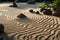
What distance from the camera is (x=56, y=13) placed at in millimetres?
12570

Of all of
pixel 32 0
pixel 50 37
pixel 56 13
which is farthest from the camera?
pixel 32 0

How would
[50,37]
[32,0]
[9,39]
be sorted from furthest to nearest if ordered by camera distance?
1. [32,0]
2. [50,37]
3. [9,39]

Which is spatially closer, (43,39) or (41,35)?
(43,39)

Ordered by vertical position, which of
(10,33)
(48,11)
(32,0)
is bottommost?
(32,0)

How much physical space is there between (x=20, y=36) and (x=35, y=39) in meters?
0.62

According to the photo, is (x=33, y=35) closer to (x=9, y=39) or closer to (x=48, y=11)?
(x=9, y=39)

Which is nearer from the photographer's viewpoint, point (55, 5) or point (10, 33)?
point (10, 33)

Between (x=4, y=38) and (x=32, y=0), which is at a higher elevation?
(x=4, y=38)

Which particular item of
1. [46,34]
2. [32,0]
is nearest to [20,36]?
[46,34]

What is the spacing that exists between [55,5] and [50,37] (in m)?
6.34

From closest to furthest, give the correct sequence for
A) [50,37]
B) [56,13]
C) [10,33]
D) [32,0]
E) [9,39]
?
1. [9,39]
2. [50,37]
3. [10,33]
4. [56,13]
5. [32,0]

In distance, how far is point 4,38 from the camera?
20.7ft

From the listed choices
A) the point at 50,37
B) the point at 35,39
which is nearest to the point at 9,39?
the point at 35,39

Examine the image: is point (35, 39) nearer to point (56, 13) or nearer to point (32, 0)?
point (56, 13)
